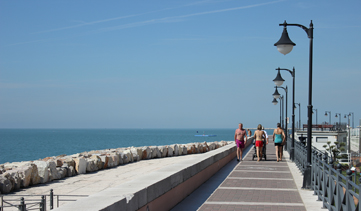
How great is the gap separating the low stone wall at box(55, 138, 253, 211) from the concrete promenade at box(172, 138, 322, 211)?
0.29 meters

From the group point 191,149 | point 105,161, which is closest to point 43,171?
point 105,161

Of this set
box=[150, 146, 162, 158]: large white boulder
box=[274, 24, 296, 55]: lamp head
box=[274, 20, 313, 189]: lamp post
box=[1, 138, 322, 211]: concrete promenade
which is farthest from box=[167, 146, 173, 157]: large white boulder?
box=[274, 24, 296, 55]: lamp head

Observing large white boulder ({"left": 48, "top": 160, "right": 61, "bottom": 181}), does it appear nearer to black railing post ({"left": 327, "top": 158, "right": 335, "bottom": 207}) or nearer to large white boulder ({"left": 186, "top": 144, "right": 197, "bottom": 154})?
black railing post ({"left": 327, "top": 158, "right": 335, "bottom": 207})

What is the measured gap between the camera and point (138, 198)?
648 centimetres

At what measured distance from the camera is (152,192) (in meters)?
7.23

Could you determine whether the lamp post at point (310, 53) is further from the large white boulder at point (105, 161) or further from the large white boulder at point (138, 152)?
the large white boulder at point (138, 152)

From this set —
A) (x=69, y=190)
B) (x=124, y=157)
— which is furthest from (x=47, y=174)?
(x=124, y=157)

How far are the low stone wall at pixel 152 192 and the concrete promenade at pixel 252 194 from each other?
0.29 metres

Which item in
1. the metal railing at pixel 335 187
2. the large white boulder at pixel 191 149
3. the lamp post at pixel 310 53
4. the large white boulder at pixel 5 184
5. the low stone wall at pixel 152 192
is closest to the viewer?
the low stone wall at pixel 152 192

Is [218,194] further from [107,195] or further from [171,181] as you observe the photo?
[107,195]

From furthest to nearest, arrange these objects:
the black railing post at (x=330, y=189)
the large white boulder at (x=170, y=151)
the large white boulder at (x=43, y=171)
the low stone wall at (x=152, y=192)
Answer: the large white boulder at (x=170, y=151)
the large white boulder at (x=43, y=171)
the black railing post at (x=330, y=189)
the low stone wall at (x=152, y=192)

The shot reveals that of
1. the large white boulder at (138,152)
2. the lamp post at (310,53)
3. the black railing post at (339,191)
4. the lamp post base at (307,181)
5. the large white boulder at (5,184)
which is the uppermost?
the lamp post at (310,53)

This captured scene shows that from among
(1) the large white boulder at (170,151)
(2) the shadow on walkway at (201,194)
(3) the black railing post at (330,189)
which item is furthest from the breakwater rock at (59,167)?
(3) the black railing post at (330,189)

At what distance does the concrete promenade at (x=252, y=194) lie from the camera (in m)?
8.89
